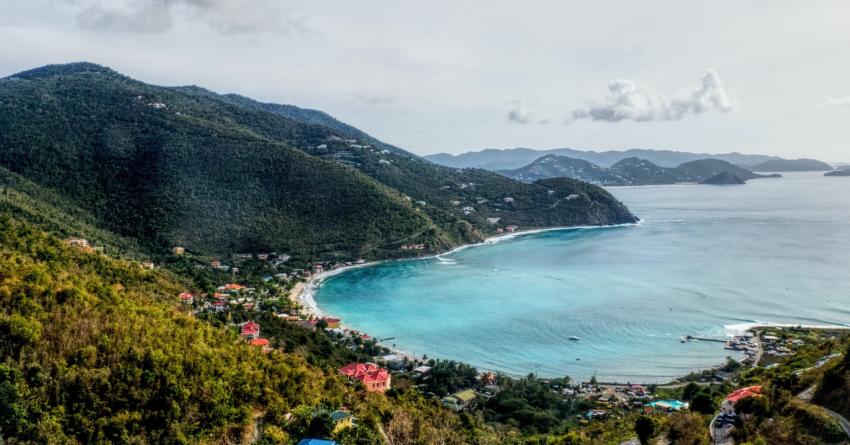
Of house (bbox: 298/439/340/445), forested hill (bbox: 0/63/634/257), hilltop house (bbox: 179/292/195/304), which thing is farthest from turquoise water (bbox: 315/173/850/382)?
house (bbox: 298/439/340/445)

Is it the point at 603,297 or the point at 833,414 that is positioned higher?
the point at 833,414

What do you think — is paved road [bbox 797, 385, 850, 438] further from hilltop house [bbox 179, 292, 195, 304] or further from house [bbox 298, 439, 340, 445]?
hilltop house [bbox 179, 292, 195, 304]

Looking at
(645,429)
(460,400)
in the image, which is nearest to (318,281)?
(460,400)

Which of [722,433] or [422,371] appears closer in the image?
[722,433]

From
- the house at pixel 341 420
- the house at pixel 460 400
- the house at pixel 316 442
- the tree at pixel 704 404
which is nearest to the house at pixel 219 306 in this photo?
the house at pixel 460 400

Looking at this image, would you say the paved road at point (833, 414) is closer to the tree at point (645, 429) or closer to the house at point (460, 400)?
the tree at point (645, 429)

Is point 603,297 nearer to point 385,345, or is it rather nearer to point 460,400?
point 385,345

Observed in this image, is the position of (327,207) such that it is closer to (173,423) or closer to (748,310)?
(748,310)

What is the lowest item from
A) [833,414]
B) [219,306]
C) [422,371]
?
[422,371]
